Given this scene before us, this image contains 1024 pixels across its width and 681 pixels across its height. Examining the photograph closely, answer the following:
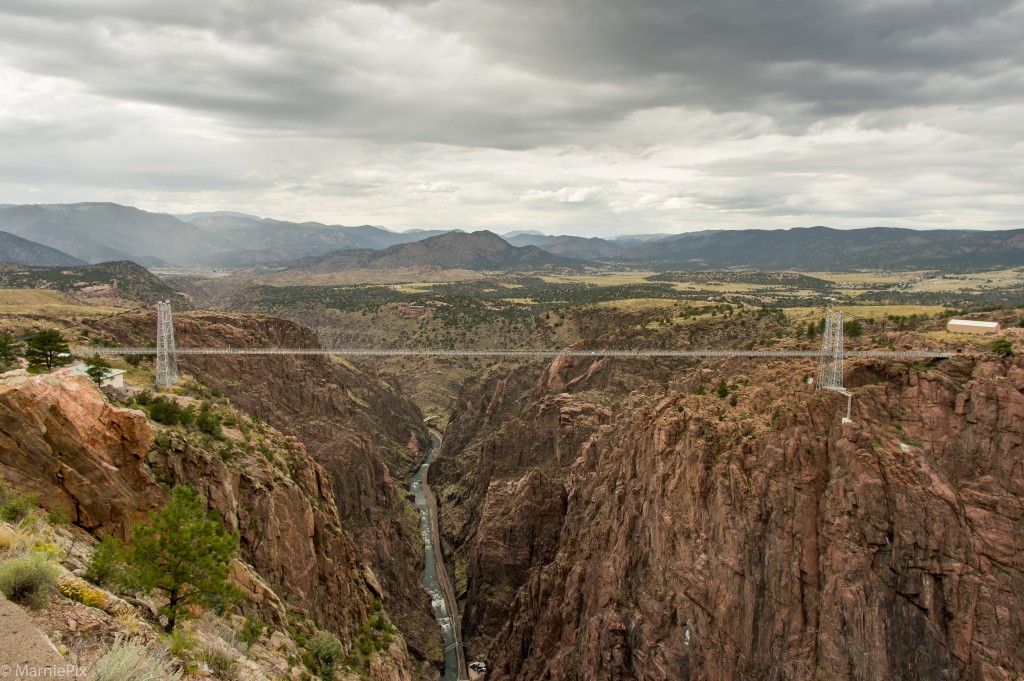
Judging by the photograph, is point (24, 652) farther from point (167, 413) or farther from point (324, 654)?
point (167, 413)

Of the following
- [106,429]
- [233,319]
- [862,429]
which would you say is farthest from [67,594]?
[233,319]

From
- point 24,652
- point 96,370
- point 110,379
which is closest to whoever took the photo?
point 24,652

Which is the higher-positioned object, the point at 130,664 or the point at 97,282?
the point at 97,282

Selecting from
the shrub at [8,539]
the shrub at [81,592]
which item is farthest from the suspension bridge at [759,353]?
the shrub at [81,592]

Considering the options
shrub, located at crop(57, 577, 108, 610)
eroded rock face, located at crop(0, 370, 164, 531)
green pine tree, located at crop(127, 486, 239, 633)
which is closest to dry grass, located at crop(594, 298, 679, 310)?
eroded rock face, located at crop(0, 370, 164, 531)

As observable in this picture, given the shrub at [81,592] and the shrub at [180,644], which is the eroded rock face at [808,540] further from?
the shrub at [81,592]

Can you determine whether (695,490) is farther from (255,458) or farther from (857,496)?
(255,458)

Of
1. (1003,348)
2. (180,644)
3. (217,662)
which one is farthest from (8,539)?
(1003,348)
